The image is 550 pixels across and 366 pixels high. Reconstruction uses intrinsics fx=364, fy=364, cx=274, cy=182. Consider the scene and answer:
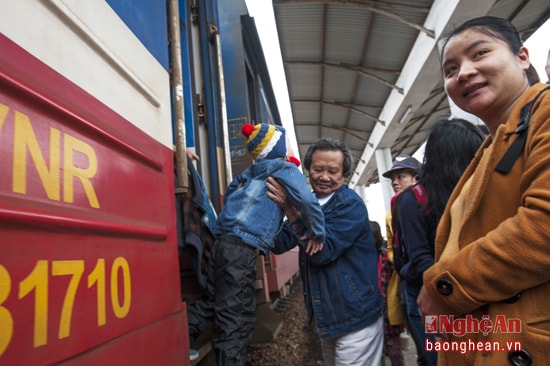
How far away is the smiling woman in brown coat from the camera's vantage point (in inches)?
25.2

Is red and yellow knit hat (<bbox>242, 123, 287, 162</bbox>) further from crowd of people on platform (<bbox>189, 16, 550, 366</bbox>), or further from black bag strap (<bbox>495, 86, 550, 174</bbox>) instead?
black bag strap (<bbox>495, 86, 550, 174</bbox>)

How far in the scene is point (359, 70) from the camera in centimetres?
695

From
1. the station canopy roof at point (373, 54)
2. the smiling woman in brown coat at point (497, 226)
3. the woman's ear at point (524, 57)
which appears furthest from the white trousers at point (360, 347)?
the station canopy roof at point (373, 54)

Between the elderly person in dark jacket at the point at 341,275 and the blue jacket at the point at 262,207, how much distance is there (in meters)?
0.06

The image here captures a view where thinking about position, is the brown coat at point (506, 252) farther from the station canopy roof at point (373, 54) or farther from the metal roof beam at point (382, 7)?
the metal roof beam at point (382, 7)

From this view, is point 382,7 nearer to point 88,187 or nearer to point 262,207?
point 262,207

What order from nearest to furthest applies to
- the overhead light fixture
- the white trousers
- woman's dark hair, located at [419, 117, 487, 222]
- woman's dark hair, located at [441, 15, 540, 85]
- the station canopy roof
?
1. woman's dark hair, located at [441, 15, 540, 85]
2. woman's dark hair, located at [419, 117, 487, 222]
3. the white trousers
4. the station canopy roof
5. the overhead light fixture

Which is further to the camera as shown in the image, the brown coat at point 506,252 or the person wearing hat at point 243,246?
the person wearing hat at point 243,246

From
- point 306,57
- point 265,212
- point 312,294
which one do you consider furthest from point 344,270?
point 306,57

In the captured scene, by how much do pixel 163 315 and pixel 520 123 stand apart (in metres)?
1.01

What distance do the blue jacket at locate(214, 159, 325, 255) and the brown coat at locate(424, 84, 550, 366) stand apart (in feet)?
2.65

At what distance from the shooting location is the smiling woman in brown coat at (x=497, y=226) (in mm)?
641

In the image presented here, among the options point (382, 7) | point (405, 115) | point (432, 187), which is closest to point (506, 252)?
point (432, 187)

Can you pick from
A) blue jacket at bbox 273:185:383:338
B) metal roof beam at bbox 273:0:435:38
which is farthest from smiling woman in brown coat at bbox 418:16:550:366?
metal roof beam at bbox 273:0:435:38
